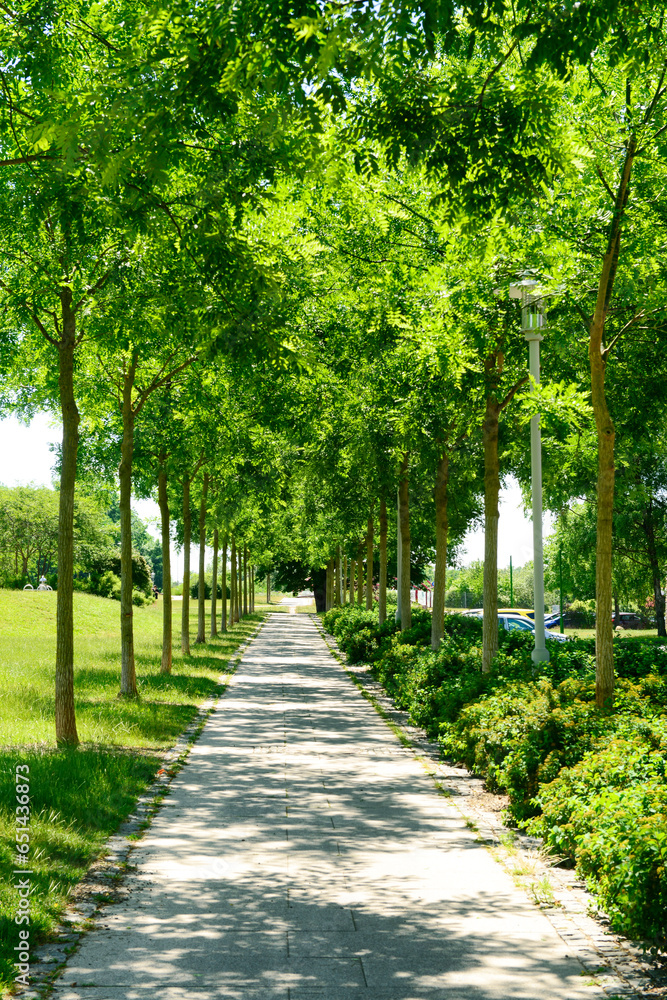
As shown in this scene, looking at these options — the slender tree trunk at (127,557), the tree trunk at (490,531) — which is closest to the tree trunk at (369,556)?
the slender tree trunk at (127,557)

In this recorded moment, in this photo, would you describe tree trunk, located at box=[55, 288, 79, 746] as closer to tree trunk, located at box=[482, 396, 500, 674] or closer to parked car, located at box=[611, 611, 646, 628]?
tree trunk, located at box=[482, 396, 500, 674]

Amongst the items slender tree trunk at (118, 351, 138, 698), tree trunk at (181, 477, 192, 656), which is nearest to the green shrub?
slender tree trunk at (118, 351, 138, 698)

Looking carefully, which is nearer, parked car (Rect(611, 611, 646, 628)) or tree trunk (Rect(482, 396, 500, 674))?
tree trunk (Rect(482, 396, 500, 674))

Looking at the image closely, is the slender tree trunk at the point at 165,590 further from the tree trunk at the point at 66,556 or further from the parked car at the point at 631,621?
the parked car at the point at 631,621

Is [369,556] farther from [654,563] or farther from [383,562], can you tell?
[654,563]

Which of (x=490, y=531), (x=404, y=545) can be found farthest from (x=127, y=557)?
(x=404, y=545)

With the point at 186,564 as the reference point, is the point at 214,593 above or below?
below

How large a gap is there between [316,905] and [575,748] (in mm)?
2726

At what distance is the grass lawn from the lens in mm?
6105

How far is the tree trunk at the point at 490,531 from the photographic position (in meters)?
12.4

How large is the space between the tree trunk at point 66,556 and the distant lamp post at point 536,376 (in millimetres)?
4822

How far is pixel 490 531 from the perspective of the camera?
1256 cm

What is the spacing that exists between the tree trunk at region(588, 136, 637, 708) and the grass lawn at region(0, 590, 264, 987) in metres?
4.35

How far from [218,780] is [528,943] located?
17.1ft
